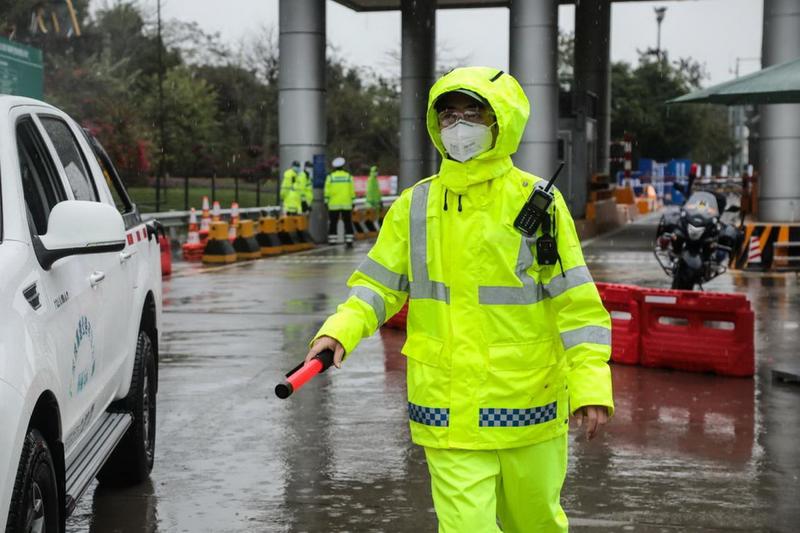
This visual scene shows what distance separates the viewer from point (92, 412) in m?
5.47

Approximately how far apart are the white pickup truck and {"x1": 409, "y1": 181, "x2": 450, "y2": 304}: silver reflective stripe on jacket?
3.35 feet

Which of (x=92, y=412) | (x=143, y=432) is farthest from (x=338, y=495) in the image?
(x=92, y=412)

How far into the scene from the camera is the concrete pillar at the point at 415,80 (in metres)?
43.6

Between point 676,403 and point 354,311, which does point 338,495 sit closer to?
point 354,311

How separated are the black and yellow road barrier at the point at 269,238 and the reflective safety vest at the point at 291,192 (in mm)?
2137

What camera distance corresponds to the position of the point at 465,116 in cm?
426

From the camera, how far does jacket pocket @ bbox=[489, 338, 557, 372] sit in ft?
13.5

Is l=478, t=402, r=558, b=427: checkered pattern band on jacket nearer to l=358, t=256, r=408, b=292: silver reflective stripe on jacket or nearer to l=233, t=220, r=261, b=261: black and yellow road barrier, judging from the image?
l=358, t=256, r=408, b=292: silver reflective stripe on jacket

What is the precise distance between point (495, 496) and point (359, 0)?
128ft

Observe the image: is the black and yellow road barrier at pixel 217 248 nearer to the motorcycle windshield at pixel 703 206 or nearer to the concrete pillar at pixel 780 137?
the concrete pillar at pixel 780 137

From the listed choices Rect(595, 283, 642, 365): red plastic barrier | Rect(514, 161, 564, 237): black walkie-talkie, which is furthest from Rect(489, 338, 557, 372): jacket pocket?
Rect(595, 283, 642, 365): red plastic barrier

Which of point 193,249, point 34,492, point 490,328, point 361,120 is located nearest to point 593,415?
point 490,328

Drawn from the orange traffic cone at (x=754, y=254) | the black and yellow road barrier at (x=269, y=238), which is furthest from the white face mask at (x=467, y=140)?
the black and yellow road barrier at (x=269, y=238)

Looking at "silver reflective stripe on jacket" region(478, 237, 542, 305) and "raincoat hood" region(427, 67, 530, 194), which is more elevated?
"raincoat hood" region(427, 67, 530, 194)
